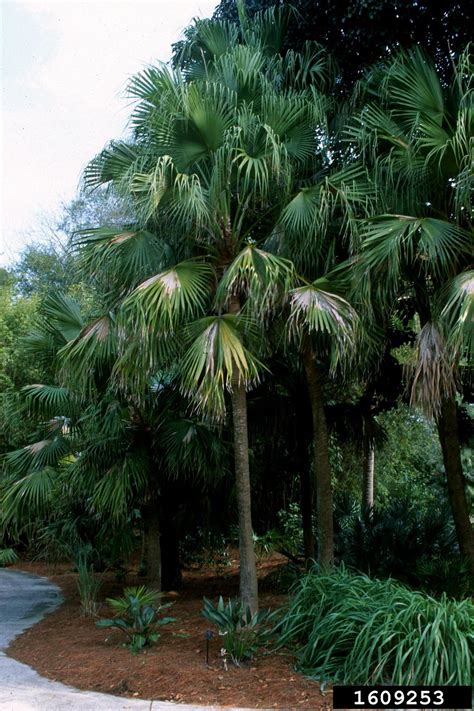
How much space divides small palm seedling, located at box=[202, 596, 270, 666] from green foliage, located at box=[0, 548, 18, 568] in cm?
1388

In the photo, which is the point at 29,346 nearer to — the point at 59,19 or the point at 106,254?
the point at 106,254

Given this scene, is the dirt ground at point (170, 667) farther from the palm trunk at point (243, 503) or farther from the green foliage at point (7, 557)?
the green foliage at point (7, 557)

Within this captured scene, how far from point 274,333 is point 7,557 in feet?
46.4

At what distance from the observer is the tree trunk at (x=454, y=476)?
375 inches

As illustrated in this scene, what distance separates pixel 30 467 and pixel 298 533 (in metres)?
6.25

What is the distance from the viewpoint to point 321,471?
30.0 ft

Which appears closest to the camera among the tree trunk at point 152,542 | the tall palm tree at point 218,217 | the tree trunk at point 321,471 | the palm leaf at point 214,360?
the palm leaf at point 214,360

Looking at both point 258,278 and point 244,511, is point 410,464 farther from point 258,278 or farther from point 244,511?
point 258,278

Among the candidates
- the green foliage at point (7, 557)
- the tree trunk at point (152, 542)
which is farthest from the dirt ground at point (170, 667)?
the green foliage at point (7, 557)

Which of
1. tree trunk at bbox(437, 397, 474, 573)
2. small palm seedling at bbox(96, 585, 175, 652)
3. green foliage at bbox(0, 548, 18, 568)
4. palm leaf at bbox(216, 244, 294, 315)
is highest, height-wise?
palm leaf at bbox(216, 244, 294, 315)

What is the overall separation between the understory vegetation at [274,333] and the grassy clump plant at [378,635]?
2 cm

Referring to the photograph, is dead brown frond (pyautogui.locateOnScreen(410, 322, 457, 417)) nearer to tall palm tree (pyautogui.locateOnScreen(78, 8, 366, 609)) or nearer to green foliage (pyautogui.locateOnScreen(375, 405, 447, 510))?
tall palm tree (pyautogui.locateOnScreen(78, 8, 366, 609))

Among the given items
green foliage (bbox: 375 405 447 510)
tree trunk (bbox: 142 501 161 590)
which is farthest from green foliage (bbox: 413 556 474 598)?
green foliage (bbox: 375 405 447 510)

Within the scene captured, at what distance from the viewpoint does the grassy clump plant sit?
5531 mm
